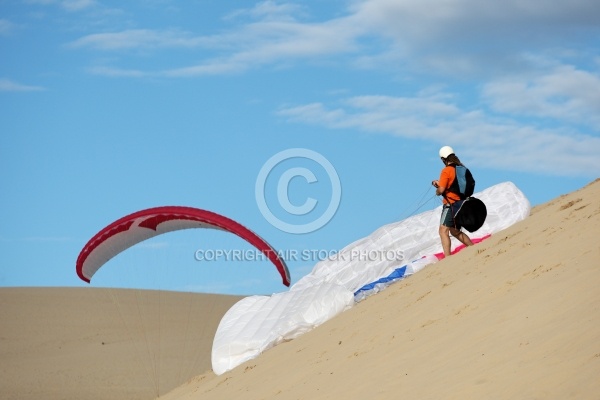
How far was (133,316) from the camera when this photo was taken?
1206 inches

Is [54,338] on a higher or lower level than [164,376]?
higher

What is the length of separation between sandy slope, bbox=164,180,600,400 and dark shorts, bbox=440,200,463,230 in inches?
14.6

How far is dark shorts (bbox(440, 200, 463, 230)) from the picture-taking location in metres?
11.5

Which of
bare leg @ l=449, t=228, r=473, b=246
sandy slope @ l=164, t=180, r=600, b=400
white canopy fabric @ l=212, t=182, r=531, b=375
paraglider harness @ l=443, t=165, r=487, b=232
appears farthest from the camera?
white canopy fabric @ l=212, t=182, r=531, b=375

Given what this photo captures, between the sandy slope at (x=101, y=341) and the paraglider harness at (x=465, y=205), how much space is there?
12.1 metres

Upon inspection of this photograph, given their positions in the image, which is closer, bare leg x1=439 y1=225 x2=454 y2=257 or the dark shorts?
the dark shorts

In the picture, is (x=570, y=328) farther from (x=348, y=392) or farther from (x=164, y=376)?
(x=164, y=376)

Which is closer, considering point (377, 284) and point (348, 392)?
point (348, 392)

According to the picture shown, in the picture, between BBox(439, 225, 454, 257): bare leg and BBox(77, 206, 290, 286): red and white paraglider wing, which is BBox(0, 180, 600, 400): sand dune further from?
BBox(77, 206, 290, 286): red and white paraglider wing

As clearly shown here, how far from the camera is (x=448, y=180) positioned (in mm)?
11508

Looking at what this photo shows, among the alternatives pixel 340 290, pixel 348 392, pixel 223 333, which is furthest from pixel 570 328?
pixel 223 333

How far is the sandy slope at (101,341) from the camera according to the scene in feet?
76.2

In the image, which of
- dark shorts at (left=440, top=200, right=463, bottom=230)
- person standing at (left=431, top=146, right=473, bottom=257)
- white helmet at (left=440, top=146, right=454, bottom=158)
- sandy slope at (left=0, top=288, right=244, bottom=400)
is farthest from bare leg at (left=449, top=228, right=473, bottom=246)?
sandy slope at (left=0, top=288, right=244, bottom=400)

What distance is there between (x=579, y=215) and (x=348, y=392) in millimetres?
3737
